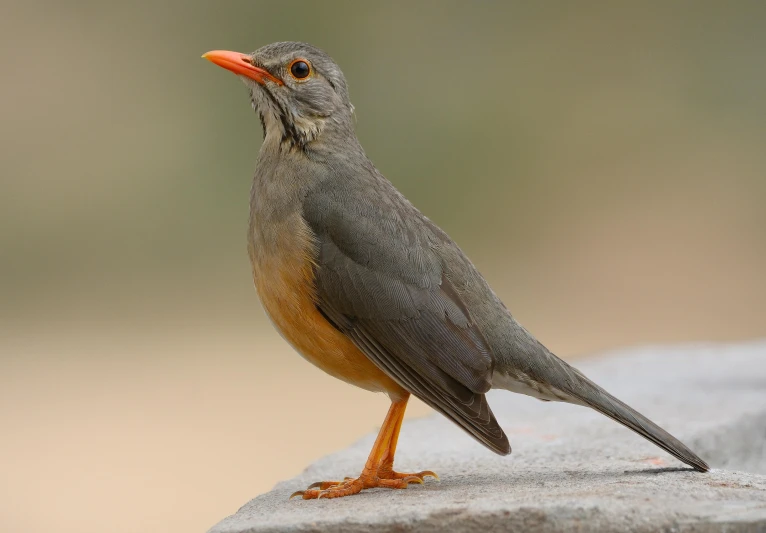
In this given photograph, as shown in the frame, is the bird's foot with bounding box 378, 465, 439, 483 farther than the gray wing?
Yes

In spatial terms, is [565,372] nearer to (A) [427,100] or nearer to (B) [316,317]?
(B) [316,317]

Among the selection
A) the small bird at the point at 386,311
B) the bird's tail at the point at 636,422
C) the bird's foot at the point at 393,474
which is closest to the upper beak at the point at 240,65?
the small bird at the point at 386,311

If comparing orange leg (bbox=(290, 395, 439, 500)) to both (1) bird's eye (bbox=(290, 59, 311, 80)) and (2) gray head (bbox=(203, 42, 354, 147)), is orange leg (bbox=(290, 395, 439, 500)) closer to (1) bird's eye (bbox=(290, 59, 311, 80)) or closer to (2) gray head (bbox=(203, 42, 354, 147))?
(2) gray head (bbox=(203, 42, 354, 147))

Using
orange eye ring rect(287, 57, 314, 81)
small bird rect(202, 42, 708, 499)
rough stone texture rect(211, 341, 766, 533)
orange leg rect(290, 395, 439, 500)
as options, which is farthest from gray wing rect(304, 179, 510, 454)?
orange eye ring rect(287, 57, 314, 81)

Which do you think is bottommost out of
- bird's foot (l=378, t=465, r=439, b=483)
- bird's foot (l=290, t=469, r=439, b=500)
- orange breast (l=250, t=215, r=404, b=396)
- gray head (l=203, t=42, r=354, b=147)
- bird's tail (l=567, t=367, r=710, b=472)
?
bird's foot (l=290, t=469, r=439, b=500)

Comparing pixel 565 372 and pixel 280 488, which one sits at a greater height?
pixel 565 372

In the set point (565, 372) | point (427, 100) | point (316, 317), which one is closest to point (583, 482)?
point (565, 372)

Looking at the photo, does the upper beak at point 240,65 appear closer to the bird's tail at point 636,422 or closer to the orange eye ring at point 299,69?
the orange eye ring at point 299,69
